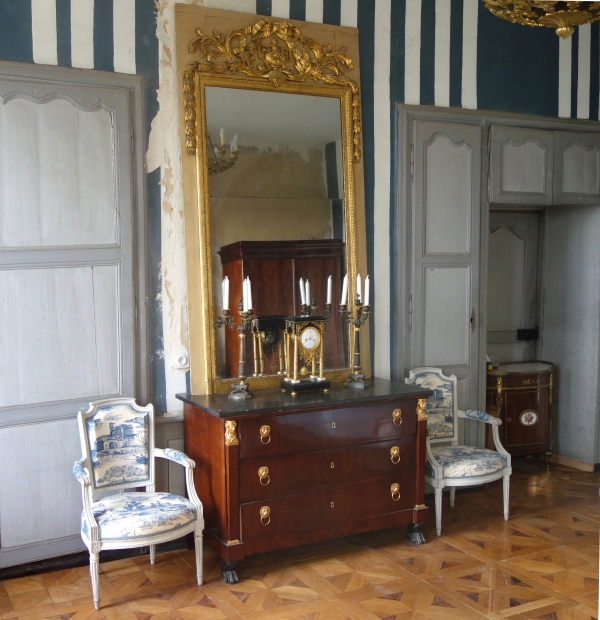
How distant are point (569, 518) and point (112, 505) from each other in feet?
9.53

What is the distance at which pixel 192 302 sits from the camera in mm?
4246

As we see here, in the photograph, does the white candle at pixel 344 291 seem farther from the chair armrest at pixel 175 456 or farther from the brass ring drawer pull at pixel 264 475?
the chair armrest at pixel 175 456

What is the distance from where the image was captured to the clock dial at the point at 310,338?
14.1 ft

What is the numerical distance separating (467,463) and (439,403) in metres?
0.53

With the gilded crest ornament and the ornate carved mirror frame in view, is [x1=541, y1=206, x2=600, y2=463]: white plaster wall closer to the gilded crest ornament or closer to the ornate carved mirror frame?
the gilded crest ornament

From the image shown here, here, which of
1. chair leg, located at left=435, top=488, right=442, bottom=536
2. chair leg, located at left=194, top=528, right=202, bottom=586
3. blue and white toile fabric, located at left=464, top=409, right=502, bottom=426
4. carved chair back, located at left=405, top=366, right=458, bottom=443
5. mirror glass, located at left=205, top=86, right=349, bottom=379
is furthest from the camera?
carved chair back, located at left=405, top=366, right=458, bottom=443

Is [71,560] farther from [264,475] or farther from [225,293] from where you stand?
[225,293]

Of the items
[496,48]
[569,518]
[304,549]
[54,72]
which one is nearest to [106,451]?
[304,549]

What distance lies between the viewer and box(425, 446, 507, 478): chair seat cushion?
14.7 ft

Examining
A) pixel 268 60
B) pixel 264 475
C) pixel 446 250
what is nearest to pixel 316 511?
pixel 264 475

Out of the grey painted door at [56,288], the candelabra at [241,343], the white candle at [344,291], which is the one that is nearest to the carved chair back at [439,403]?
the white candle at [344,291]

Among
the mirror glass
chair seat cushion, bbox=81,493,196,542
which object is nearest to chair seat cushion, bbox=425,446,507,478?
the mirror glass

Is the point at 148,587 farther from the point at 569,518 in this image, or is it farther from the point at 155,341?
the point at 569,518

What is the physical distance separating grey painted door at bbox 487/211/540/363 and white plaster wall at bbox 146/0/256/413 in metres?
2.97
